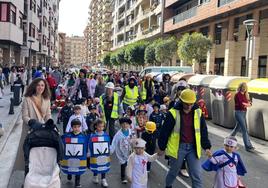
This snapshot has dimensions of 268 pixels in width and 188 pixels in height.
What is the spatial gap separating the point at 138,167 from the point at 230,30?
26.6 m

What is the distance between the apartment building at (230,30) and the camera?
86.5 feet

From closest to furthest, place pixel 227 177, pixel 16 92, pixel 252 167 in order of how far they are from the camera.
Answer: pixel 227 177
pixel 252 167
pixel 16 92

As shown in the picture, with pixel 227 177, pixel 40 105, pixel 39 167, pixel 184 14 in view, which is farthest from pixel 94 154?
pixel 184 14

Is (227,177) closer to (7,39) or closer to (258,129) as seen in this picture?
(258,129)

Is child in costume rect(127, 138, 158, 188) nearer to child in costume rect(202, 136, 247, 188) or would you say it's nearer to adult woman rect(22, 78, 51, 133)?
child in costume rect(202, 136, 247, 188)

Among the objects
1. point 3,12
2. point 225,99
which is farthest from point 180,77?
point 3,12

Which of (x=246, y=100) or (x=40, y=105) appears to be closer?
(x=40, y=105)

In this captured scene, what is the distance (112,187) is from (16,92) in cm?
1156

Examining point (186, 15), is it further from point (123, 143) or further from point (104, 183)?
point (104, 183)

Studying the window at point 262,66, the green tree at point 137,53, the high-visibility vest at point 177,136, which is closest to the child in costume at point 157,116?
the high-visibility vest at point 177,136

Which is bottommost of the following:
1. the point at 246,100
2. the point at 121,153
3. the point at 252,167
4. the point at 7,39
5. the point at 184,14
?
the point at 252,167

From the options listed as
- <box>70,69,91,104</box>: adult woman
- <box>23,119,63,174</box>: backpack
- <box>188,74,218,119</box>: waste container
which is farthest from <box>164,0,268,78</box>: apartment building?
<box>23,119,63,174</box>: backpack

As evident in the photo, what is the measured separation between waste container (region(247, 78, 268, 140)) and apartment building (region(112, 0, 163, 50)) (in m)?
36.1

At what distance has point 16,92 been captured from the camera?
16.8 m
